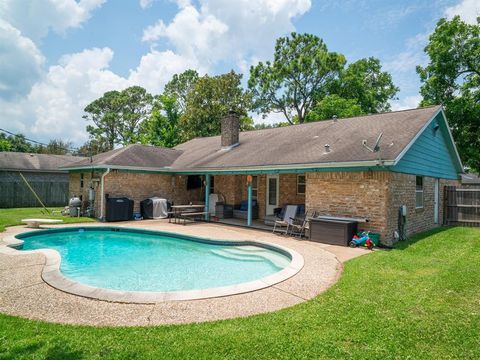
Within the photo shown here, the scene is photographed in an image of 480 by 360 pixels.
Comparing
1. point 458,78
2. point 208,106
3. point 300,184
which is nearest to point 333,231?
point 300,184

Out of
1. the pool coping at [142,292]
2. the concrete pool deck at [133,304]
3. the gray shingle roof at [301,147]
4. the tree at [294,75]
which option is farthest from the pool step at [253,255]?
the tree at [294,75]

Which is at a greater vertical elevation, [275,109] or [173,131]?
[275,109]

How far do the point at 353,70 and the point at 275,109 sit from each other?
944cm

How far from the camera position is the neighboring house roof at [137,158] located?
1553cm

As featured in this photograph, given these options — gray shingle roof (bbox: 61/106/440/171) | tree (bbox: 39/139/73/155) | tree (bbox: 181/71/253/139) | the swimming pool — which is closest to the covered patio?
gray shingle roof (bbox: 61/106/440/171)

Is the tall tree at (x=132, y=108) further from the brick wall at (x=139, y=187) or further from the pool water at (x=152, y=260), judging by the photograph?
the pool water at (x=152, y=260)

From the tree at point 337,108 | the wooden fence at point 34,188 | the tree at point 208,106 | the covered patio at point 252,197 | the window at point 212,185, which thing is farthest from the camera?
the tree at point 208,106

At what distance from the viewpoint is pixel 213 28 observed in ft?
52.1

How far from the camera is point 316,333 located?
144 inches

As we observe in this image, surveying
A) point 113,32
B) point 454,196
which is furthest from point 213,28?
point 454,196

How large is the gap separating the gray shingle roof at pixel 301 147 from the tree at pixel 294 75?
17.4 metres

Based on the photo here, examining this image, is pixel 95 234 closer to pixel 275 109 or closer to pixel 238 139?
pixel 238 139

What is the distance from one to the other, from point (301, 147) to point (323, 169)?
2.67 meters

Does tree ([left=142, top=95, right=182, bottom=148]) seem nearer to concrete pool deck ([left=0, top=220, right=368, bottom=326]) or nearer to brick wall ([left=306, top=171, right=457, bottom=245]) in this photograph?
brick wall ([left=306, top=171, right=457, bottom=245])
